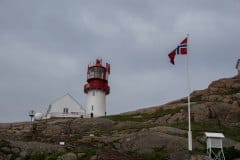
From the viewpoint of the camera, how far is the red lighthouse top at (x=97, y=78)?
89.9 meters

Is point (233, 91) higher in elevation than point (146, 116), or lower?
higher

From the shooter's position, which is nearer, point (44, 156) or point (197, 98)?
point (44, 156)

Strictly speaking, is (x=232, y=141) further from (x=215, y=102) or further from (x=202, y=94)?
(x=202, y=94)

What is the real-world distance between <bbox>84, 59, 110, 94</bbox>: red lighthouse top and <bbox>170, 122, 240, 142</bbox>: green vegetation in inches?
1160

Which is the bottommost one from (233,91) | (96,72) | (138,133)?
(138,133)

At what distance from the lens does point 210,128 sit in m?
60.7

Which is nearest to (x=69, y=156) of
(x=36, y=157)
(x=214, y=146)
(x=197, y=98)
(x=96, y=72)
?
(x=36, y=157)

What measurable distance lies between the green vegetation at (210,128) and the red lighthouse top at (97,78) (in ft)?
96.7

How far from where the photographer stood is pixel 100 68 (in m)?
91.1

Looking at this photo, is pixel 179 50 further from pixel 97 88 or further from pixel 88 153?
pixel 97 88

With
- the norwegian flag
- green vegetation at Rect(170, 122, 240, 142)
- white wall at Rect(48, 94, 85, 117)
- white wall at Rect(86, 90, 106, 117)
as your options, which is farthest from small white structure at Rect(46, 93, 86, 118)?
the norwegian flag

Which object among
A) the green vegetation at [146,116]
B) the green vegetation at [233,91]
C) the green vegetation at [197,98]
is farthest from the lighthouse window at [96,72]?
the green vegetation at [233,91]

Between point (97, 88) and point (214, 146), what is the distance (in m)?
46.7

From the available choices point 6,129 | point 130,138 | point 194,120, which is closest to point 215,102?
point 194,120
